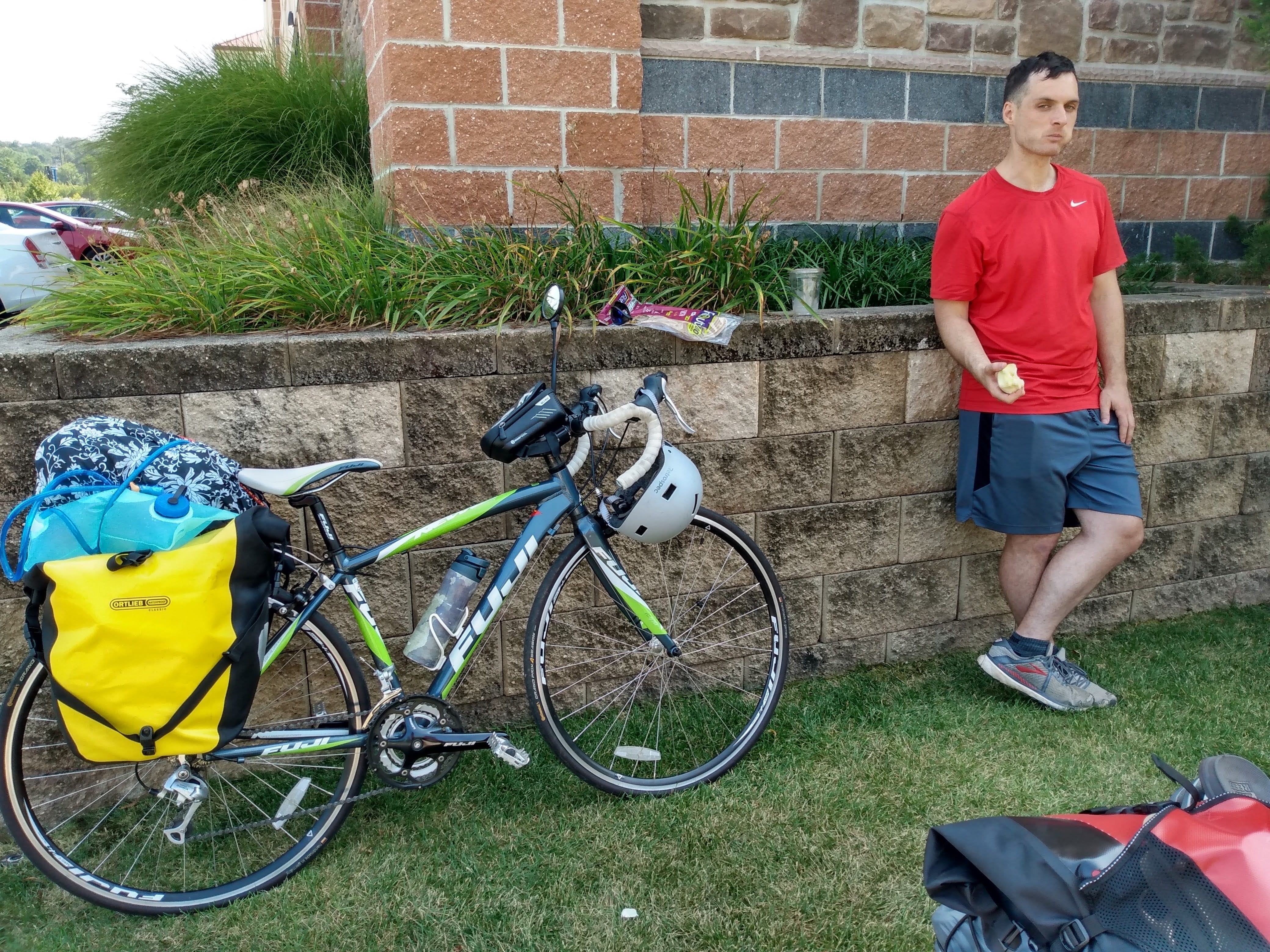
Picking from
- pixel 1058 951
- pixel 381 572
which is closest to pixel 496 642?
pixel 381 572

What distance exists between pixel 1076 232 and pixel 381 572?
97.9 inches

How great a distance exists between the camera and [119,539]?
2.29 m

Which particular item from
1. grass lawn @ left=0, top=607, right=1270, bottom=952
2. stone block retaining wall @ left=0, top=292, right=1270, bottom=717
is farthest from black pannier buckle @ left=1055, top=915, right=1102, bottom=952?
stone block retaining wall @ left=0, top=292, right=1270, bottom=717

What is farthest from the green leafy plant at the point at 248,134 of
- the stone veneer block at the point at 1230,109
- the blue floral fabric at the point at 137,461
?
the stone veneer block at the point at 1230,109

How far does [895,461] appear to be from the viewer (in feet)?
12.2

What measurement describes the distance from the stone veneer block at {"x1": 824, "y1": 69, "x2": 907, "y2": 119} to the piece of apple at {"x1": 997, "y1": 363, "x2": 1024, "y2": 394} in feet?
6.88

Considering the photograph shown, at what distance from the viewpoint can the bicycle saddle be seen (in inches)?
99.6

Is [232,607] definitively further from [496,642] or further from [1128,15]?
[1128,15]

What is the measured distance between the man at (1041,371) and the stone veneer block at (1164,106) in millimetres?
2124

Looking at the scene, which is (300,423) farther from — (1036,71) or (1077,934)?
(1036,71)

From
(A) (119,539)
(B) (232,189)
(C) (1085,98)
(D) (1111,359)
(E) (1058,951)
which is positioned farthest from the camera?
(B) (232,189)

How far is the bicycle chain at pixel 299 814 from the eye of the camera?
2.71 m

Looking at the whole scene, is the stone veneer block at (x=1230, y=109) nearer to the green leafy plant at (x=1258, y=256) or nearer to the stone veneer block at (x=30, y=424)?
the green leafy plant at (x=1258, y=256)

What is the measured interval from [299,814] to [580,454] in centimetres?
128
